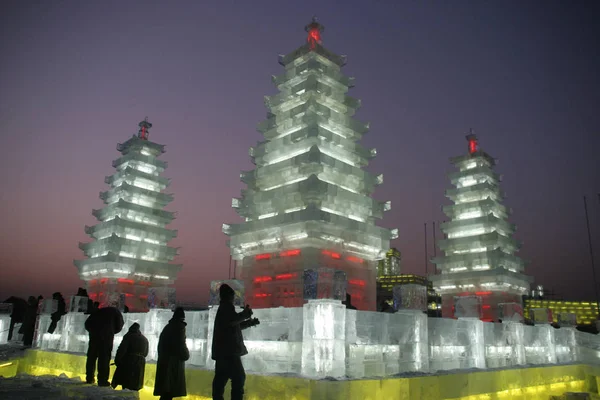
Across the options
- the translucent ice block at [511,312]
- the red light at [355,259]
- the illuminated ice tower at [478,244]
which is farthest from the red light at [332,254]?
the illuminated ice tower at [478,244]

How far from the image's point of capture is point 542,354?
1464 centimetres

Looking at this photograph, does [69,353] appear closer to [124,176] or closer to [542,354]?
[542,354]

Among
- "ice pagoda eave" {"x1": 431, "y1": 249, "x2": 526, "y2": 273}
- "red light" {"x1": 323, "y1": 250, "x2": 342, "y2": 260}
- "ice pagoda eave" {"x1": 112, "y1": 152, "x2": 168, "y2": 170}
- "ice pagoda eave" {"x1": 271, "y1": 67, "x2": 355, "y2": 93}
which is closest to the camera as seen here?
"red light" {"x1": 323, "y1": 250, "x2": 342, "y2": 260}

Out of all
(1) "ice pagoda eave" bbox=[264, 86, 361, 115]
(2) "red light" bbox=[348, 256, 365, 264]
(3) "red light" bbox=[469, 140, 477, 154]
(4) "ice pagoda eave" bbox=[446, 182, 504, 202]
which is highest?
(3) "red light" bbox=[469, 140, 477, 154]

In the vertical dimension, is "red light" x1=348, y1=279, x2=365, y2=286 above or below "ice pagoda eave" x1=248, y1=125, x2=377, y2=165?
below

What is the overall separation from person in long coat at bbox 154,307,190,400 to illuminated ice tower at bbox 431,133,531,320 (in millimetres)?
28344

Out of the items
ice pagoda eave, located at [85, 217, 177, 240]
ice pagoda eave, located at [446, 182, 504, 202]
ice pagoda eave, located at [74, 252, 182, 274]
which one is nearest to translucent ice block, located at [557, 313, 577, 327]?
ice pagoda eave, located at [446, 182, 504, 202]

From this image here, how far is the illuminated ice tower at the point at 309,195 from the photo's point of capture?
72.3 ft

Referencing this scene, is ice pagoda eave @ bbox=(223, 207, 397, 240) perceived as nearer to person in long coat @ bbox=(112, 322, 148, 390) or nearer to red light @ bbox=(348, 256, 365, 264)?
red light @ bbox=(348, 256, 365, 264)

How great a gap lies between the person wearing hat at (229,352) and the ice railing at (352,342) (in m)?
1.57

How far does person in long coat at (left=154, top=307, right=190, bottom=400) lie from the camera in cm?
730

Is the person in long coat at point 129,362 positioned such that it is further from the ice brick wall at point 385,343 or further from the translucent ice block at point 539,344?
the translucent ice block at point 539,344

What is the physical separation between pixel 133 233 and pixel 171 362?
95.2 ft

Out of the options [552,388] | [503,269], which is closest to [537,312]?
[552,388]
